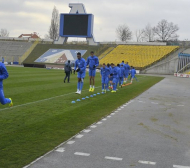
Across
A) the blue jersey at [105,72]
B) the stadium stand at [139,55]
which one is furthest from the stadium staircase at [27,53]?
the blue jersey at [105,72]

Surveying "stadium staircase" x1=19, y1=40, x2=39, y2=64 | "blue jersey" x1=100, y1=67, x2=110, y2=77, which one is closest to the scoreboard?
"stadium staircase" x1=19, y1=40, x2=39, y2=64

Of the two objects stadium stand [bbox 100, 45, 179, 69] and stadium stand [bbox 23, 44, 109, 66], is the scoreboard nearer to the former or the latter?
stadium stand [bbox 23, 44, 109, 66]

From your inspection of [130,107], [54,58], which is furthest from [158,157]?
[54,58]

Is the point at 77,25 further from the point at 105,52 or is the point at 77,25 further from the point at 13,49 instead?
the point at 13,49

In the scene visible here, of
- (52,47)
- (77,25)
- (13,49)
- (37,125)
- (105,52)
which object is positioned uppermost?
(77,25)

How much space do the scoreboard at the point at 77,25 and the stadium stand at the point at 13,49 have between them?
13.5m

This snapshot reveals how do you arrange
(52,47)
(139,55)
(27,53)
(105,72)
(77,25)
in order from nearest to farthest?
1. (105,72)
2. (139,55)
3. (77,25)
4. (27,53)
5. (52,47)

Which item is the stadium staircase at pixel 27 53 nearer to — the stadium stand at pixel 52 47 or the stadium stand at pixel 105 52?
the stadium stand at pixel 52 47

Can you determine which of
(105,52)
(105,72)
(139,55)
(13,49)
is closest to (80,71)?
(105,72)

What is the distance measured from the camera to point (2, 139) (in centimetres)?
614

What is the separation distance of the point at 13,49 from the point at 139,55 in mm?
32336

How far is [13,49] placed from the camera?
7319 cm

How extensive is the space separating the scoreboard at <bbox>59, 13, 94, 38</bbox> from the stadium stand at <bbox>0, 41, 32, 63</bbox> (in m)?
13.5

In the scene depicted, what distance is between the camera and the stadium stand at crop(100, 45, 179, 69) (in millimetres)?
57031
